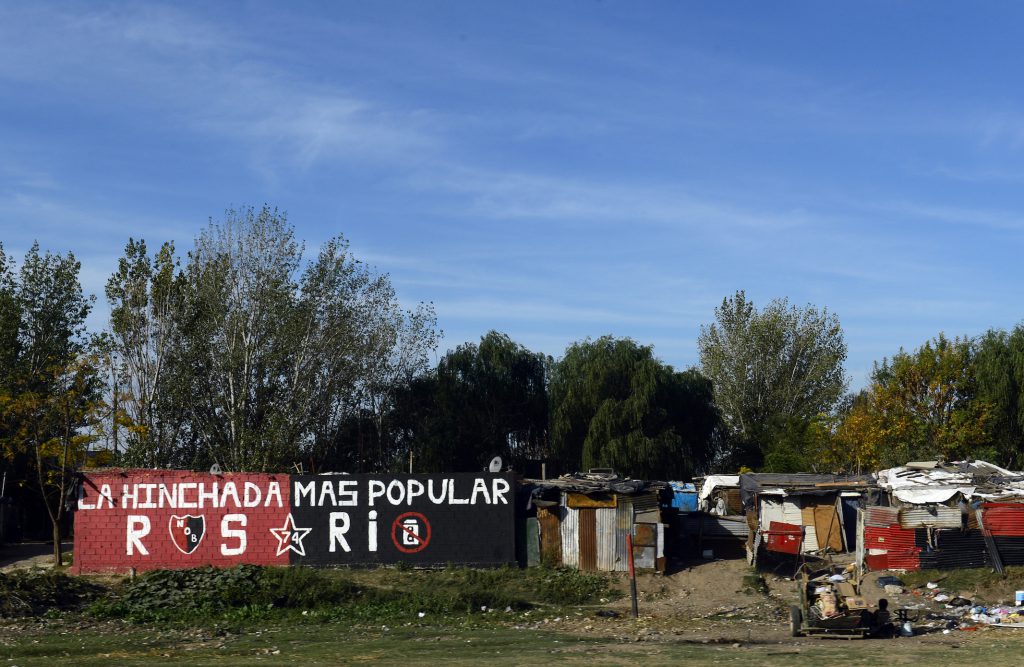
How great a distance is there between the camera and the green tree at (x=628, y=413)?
192 ft

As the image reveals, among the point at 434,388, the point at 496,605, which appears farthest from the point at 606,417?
the point at 496,605

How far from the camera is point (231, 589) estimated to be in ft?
78.7

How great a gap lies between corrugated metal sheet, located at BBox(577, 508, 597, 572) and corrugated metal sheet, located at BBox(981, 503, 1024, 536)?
400 inches

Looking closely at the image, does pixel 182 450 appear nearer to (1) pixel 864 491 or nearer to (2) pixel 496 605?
(2) pixel 496 605

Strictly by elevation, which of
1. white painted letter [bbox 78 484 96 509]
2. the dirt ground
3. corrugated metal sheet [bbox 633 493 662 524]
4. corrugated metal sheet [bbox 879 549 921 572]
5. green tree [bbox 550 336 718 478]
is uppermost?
green tree [bbox 550 336 718 478]

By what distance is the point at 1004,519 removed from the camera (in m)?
26.4

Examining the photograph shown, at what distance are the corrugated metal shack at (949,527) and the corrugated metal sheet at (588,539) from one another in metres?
7.56

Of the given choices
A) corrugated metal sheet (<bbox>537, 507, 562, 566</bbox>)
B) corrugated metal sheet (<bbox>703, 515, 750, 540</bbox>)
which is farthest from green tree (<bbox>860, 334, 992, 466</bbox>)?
corrugated metal sheet (<bbox>537, 507, 562, 566</bbox>)

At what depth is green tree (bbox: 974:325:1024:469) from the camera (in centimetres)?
5428

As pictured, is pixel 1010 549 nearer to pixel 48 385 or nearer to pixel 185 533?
pixel 185 533

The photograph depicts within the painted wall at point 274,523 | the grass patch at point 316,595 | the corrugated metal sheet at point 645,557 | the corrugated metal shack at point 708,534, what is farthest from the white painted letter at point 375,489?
the corrugated metal shack at point 708,534

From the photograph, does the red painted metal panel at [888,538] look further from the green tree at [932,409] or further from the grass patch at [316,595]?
the green tree at [932,409]

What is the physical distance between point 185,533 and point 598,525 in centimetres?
1146

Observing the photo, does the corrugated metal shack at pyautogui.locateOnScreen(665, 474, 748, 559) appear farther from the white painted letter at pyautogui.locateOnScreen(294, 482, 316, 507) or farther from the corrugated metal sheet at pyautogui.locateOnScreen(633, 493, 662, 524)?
the white painted letter at pyautogui.locateOnScreen(294, 482, 316, 507)
